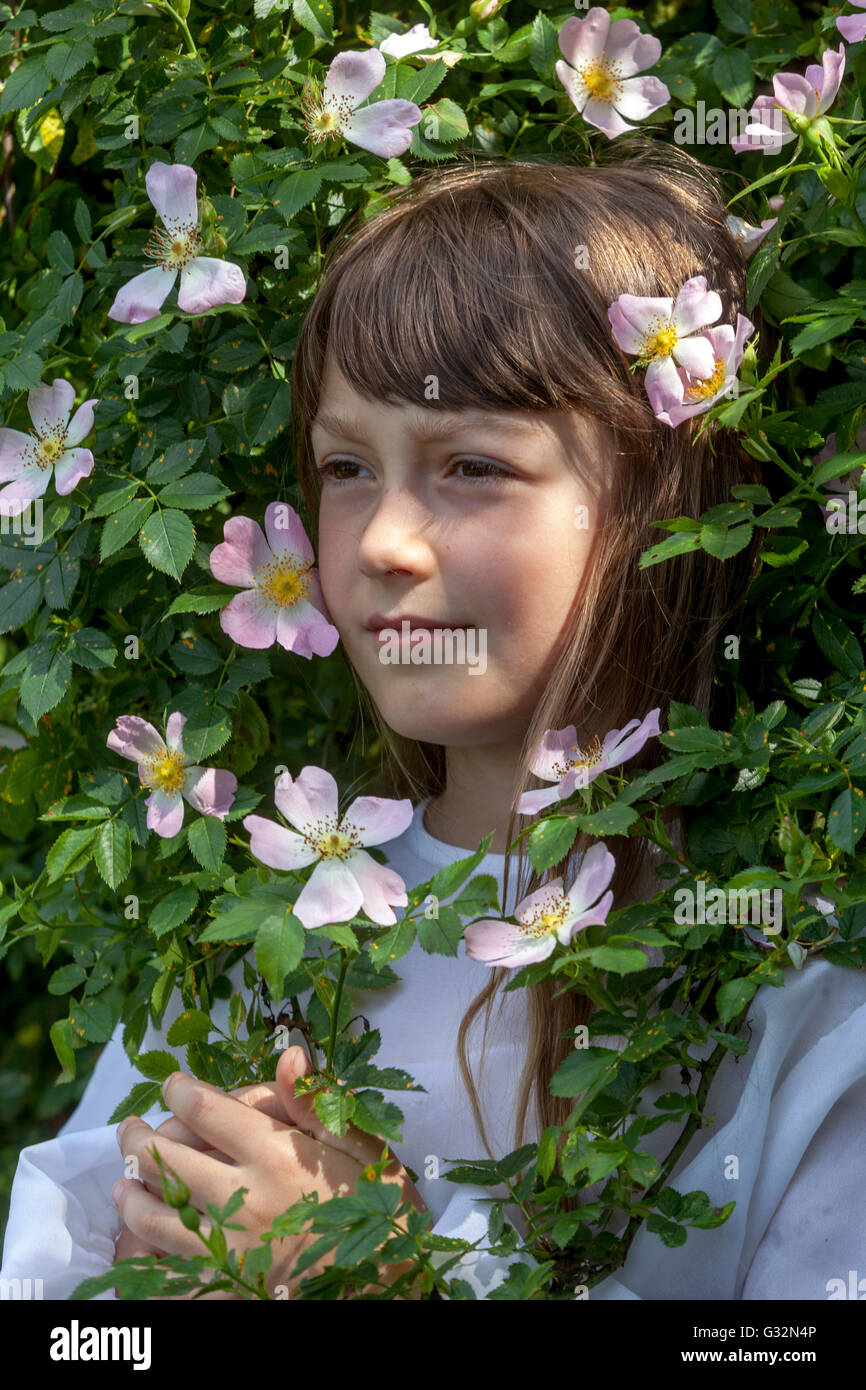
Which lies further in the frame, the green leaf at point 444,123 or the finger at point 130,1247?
the green leaf at point 444,123

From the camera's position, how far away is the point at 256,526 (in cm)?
123

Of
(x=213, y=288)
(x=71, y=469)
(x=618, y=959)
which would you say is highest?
(x=213, y=288)

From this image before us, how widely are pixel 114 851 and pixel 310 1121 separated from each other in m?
0.31

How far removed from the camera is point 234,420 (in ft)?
4.06

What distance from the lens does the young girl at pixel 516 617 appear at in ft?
3.43

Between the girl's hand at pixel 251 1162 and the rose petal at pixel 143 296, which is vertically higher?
the rose petal at pixel 143 296

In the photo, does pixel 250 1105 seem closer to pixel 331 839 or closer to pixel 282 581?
pixel 331 839

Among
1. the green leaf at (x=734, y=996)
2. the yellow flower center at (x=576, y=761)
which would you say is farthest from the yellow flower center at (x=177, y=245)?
the green leaf at (x=734, y=996)

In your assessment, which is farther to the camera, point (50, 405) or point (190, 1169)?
point (50, 405)

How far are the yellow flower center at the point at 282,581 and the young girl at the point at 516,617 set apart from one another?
0.12 feet

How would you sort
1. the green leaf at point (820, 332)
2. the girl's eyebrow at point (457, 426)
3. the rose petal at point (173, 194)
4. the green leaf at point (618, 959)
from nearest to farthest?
the green leaf at point (618, 959), the green leaf at point (820, 332), the girl's eyebrow at point (457, 426), the rose petal at point (173, 194)

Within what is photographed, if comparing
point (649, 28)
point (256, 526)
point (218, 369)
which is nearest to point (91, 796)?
point (256, 526)

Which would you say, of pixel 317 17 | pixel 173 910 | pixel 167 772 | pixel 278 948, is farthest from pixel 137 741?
pixel 317 17

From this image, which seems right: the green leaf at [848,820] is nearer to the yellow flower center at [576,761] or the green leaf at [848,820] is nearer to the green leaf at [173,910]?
the yellow flower center at [576,761]
